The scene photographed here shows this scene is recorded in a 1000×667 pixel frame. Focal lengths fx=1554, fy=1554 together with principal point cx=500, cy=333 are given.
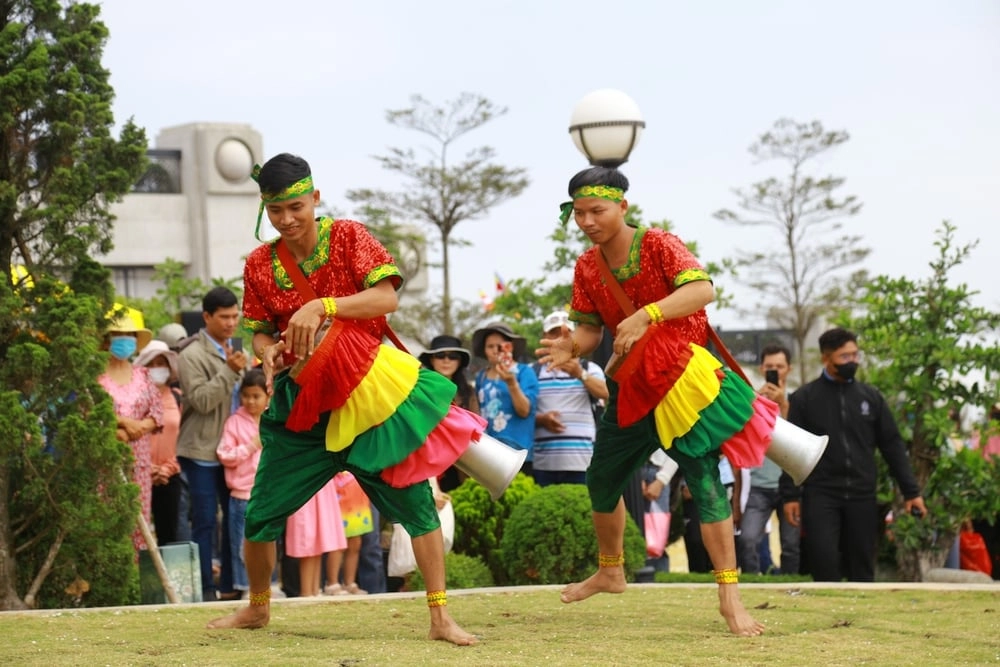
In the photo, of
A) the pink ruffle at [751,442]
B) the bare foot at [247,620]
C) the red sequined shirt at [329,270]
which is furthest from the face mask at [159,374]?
the pink ruffle at [751,442]

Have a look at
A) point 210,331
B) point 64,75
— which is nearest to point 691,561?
point 210,331

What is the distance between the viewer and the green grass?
6406 millimetres

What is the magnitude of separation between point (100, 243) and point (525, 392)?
336 centimetres

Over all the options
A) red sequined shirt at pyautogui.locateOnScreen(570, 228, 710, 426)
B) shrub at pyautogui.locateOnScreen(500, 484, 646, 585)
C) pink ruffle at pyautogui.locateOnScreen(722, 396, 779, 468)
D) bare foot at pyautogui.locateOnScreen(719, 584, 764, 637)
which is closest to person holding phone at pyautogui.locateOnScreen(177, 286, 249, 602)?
shrub at pyautogui.locateOnScreen(500, 484, 646, 585)

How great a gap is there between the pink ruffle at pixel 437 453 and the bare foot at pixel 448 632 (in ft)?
1.96

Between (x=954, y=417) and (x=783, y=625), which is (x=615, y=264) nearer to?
(x=783, y=625)

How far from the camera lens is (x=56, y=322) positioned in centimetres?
885

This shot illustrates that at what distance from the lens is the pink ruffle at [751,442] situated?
739 centimetres

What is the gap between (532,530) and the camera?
10047 mm

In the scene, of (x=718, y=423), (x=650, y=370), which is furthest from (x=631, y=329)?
(x=718, y=423)

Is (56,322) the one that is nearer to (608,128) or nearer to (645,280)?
(645,280)

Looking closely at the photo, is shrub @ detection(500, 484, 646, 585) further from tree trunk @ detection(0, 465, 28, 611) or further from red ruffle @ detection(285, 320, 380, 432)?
red ruffle @ detection(285, 320, 380, 432)

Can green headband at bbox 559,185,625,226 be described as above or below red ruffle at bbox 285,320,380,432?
above

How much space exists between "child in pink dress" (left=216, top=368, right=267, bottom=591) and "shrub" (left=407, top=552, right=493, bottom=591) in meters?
1.14
